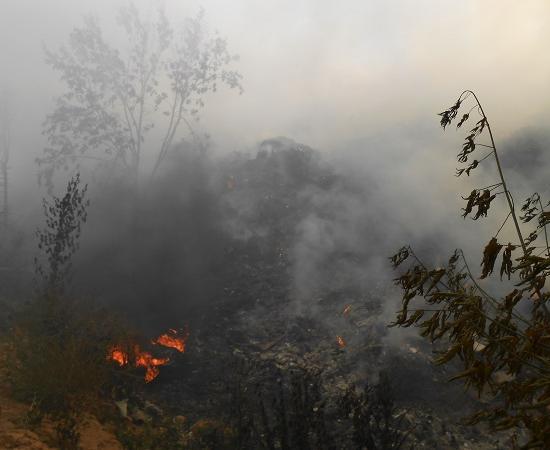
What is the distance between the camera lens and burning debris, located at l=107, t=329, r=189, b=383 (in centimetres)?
762

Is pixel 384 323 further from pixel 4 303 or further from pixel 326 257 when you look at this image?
pixel 4 303

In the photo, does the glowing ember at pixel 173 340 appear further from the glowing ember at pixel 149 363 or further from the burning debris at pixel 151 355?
the glowing ember at pixel 149 363

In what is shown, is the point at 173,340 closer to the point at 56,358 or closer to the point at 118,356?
the point at 118,356

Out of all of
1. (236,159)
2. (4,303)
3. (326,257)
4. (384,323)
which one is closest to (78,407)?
(4,303)

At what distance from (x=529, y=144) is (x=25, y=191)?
64.5 feet

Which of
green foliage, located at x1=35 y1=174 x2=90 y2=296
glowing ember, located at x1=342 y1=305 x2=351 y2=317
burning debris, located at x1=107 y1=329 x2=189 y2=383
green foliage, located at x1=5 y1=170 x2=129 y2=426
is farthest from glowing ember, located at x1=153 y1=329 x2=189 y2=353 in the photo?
glowing ember, located at x1=342 y1=305 x2=351 y2=317

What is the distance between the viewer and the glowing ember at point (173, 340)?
29.1 feet

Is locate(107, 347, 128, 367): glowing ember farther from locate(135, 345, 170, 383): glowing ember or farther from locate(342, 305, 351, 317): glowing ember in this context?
locate(342, 305, 351, 317): glowing ember

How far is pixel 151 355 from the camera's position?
835 cm

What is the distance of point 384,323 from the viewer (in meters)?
9.11

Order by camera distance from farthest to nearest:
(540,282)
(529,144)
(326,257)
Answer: (529,144) → (326,257) → (540,282)

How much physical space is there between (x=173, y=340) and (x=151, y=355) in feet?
2.47

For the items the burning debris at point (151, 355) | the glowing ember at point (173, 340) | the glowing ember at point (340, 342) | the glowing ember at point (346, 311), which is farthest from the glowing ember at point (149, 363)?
the glowing ember at point (346, 311)

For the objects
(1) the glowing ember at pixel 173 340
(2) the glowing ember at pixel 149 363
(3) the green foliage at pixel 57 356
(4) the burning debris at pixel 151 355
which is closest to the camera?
(3) the green foliage at pixel 57 356
